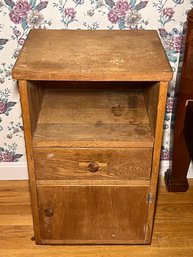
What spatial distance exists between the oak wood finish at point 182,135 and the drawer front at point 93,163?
37 centimetres

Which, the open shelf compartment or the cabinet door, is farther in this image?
the cabinet door

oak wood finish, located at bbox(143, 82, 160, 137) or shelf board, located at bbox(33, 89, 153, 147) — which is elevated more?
oak wood finish, located at bbox(143, 82, 160, 137)

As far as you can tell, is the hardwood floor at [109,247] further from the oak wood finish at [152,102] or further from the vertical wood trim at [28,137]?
the oak wood finish at [152,102]

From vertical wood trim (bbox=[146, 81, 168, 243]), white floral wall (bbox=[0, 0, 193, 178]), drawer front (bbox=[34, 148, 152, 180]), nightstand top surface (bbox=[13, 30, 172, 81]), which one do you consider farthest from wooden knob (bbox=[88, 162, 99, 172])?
white floral wall (bbox=[0, 0, 193, 178])

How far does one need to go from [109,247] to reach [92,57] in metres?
0.82

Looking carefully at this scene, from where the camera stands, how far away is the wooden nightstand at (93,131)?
3.98 feet

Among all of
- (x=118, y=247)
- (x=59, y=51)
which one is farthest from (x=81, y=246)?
(x=59, y=51)

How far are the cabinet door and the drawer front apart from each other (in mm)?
52

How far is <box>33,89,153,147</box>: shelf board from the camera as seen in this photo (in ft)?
4.30

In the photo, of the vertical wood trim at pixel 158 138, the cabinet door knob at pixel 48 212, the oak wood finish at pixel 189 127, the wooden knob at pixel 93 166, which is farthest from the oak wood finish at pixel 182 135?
the cabinet door knob at pixel 48 212

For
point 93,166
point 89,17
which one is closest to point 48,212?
point 93,166

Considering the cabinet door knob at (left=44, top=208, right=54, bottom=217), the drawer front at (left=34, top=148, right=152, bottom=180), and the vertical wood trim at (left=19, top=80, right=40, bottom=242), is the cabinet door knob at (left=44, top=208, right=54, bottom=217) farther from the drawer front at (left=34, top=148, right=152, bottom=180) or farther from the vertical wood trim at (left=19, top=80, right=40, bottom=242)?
the drawer front at (left=34, top=148, right=152, bottom=180)

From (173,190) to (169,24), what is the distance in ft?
2.62

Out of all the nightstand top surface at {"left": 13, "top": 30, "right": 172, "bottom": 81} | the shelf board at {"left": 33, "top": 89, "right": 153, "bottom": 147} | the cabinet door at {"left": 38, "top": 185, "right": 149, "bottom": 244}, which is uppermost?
the nightstand top surface at {"left": 13, "top": 30, "right": 172, "bottom": 81}
